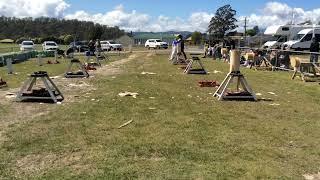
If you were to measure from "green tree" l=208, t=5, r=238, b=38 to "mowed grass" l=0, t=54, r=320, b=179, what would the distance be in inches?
3559

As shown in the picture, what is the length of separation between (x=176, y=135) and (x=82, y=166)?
253cm

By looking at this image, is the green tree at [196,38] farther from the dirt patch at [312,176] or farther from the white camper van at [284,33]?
the dirt patch at [312,176]

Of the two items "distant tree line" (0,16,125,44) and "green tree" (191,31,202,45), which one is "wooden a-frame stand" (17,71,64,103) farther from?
"distant tree line" (0,16,125,44)

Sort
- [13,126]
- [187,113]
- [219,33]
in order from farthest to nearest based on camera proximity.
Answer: [219,33]
[187,113]
[13,126]

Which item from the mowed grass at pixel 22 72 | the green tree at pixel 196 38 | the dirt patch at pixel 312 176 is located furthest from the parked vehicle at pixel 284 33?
the dirt patch at pixel 312 176

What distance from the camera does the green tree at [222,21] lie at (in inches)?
4075

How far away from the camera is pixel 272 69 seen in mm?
28500

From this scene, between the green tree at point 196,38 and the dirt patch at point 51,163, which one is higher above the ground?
the green tree at point 196,38

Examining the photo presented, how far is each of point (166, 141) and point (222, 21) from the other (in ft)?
319

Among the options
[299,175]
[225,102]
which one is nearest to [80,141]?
[299,175]

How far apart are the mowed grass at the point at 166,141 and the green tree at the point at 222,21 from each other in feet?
297

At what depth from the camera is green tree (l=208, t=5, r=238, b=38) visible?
10350cm

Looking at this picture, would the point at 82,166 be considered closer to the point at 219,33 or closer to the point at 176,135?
the point at 176,135

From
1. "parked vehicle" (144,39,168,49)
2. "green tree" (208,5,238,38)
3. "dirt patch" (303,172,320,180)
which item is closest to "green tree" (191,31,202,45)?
"green tree" (208,5,238,38)
